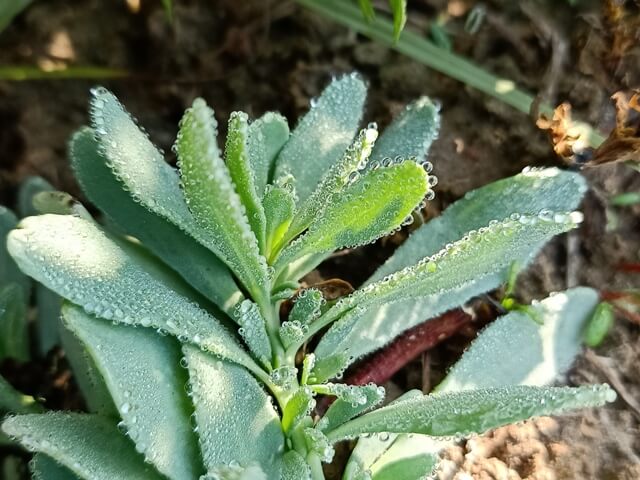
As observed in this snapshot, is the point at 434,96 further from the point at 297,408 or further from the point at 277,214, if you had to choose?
the point at 297,408

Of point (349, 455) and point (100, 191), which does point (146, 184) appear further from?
point (349, 455)

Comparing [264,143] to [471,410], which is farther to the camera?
[264,143]

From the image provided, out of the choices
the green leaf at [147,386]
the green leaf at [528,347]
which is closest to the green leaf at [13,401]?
the green leaf at [147,386]

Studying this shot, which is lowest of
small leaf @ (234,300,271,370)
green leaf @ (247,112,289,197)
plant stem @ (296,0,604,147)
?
Answer: small leaf @ (234,300,271,370)

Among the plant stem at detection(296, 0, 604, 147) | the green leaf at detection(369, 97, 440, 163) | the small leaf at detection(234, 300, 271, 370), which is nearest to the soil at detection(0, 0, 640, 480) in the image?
the plant stem at detection(296, 0, 604, 147)

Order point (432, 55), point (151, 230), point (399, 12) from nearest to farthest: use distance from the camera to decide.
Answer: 1. point (151, 230)
2. point (399, 12)
3. point (432, 55)

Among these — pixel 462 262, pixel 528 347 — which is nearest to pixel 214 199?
pixel 462 262

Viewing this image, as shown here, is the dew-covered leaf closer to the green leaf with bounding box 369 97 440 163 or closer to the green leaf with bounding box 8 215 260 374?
the green leaf with bounding box 8 215 260 374
